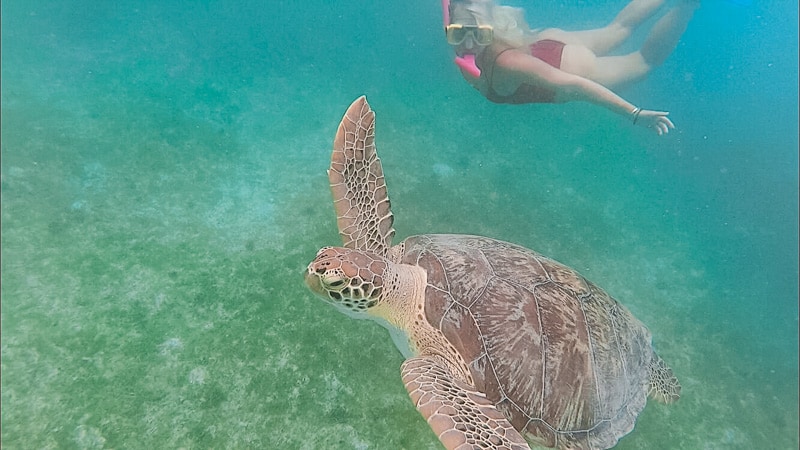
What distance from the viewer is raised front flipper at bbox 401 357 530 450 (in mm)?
1268

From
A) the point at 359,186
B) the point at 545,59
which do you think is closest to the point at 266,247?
the point at 359,186

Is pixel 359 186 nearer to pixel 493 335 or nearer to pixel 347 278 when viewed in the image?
pixel 347 278

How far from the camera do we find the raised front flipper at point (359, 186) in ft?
6.20

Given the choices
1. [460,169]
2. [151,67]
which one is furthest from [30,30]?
[460,169]

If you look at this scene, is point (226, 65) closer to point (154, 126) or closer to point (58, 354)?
point (154, 126)

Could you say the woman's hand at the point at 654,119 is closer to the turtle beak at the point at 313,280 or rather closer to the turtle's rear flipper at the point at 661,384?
the turtle's rear flipper at the point at 661,384

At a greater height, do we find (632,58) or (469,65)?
(632,58)

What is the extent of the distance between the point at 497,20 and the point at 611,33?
63.7 inches

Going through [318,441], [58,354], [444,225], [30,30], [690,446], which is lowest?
[690,446]

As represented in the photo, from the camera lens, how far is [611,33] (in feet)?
15.1

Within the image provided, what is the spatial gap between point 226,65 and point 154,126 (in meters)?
2.47

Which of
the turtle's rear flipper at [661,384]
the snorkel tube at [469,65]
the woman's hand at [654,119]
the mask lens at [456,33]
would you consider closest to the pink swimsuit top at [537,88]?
the snorkel tube at [469,65]

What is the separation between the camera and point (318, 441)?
191cm

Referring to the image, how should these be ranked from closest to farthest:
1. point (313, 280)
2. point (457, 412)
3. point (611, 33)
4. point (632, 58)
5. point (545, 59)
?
point (457, 412)
point (313, 280)
point (545, 59)
point (632, 58)
point (611, 33)
